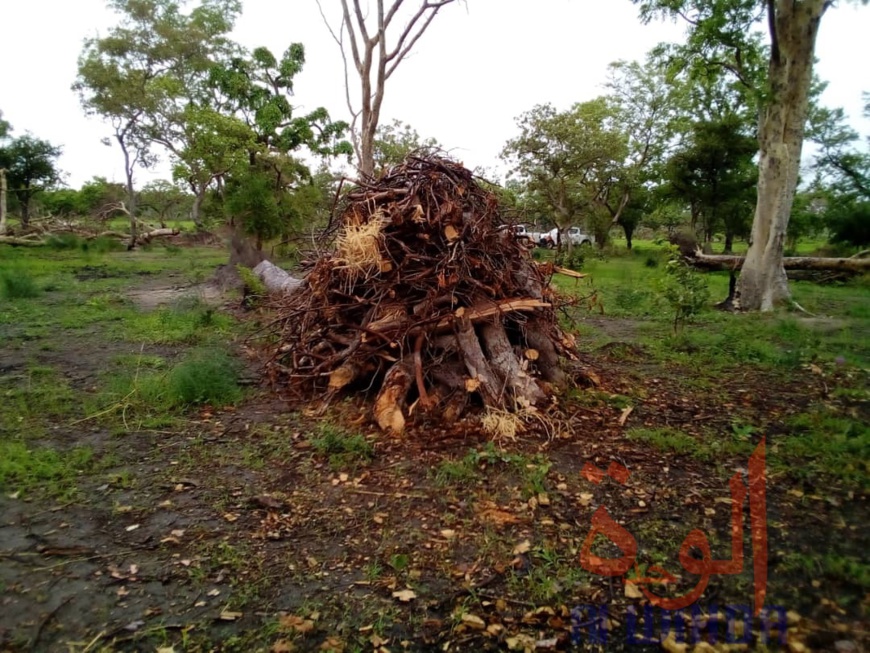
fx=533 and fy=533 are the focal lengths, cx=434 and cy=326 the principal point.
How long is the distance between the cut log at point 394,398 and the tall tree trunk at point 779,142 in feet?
26.3

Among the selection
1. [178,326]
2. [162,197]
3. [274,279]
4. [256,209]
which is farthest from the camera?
[162,197]

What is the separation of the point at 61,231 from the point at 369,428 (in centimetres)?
2413

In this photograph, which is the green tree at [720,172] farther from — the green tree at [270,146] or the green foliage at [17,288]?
the green foliage at [17,288]

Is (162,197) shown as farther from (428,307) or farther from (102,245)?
(428,307)

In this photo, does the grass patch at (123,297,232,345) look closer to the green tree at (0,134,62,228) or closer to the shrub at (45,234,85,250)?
the shrub at (45,234,85,250)

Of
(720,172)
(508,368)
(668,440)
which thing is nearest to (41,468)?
(508,368)

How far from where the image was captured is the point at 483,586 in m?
2.51

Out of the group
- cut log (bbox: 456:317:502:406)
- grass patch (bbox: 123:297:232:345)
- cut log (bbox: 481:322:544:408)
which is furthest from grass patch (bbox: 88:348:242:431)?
cut log (bbox: 481:322:544:408)

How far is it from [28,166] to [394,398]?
28662mm

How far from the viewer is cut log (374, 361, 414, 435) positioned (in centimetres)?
425

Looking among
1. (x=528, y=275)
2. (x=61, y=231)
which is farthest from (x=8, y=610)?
(x=61, y=231)

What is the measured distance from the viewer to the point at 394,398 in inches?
173

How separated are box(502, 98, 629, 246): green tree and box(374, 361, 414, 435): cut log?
18.0 m

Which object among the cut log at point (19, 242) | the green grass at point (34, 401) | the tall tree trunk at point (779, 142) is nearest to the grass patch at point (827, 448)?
the green grass at point (34, 401)
